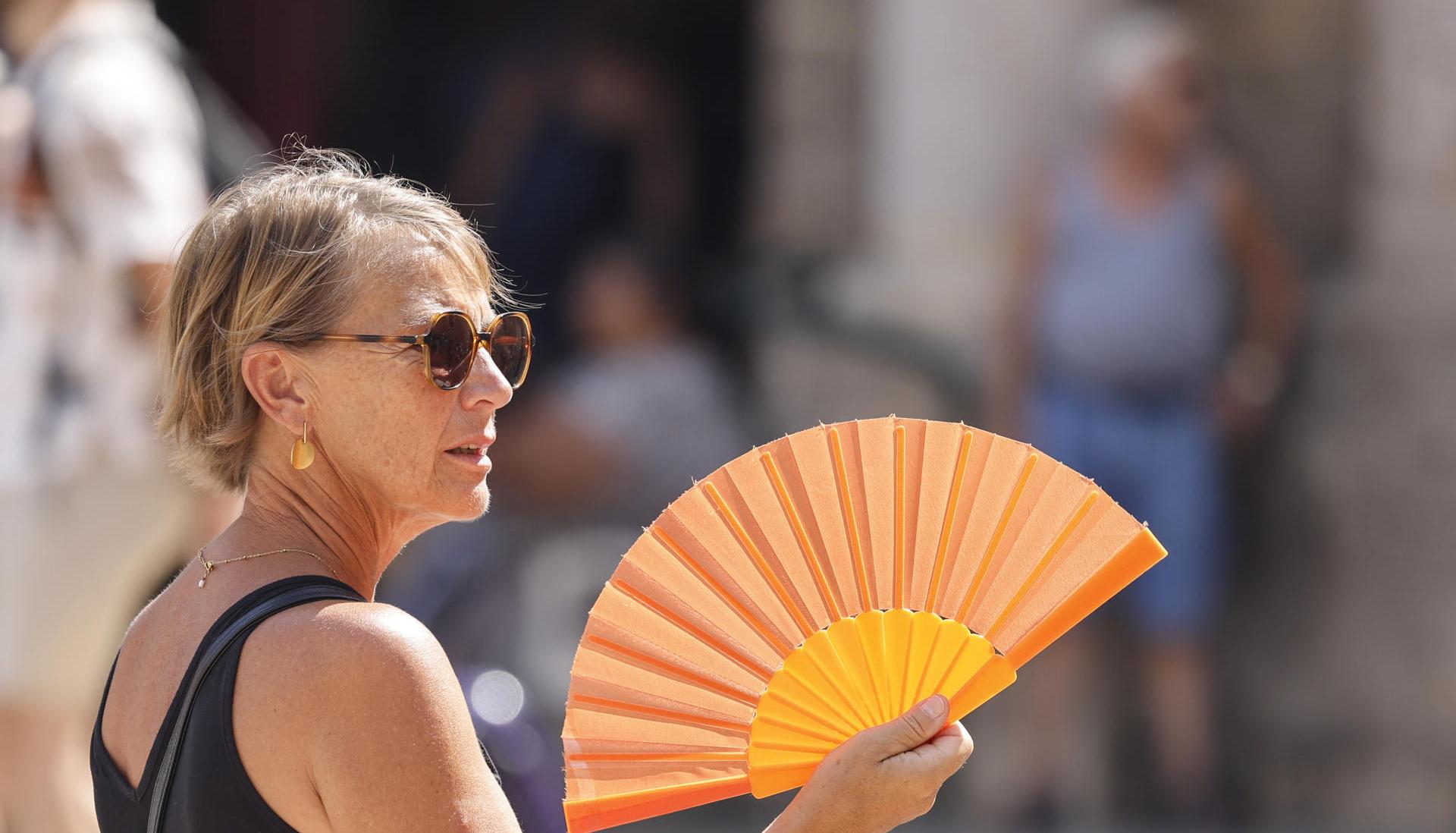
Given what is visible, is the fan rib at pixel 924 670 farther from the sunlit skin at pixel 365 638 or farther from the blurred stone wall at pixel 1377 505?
the blurred stone wall at pixel 1377 505

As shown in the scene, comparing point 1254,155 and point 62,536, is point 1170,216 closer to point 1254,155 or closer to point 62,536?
point 1254,155

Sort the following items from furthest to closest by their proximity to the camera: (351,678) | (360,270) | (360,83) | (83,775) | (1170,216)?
(360,83)
(1170,216)
(83,775)
(360,270)
(351,678)

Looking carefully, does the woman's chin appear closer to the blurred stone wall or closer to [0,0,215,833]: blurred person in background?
[0,0,215,833]: blurred person in background

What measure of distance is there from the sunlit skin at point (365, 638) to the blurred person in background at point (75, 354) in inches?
75.4

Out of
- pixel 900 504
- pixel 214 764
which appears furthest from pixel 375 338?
pixel 900 504

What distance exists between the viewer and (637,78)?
620cm

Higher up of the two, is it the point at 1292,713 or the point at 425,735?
the point at 425,735

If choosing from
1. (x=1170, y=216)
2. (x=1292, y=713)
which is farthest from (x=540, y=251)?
(x=1292, y=713)

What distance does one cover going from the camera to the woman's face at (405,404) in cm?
175

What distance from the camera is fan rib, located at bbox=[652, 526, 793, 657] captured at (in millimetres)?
1822

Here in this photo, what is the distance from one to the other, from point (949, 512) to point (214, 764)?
792mm

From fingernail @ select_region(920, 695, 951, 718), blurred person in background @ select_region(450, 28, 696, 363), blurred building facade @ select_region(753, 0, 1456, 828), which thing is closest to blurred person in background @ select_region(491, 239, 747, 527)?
Answer: blurred person in background @ select_region(450, 28, 696, 363)

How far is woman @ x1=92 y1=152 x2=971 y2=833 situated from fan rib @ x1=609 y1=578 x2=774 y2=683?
0.17m

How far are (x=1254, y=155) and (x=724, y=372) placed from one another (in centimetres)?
188
